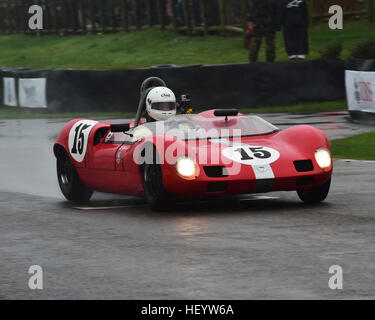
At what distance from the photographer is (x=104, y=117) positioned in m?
26.7

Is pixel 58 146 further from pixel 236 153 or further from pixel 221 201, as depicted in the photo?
pixel 236 153

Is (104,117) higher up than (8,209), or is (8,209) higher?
(8,209)

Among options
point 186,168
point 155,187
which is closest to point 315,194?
point 186,168

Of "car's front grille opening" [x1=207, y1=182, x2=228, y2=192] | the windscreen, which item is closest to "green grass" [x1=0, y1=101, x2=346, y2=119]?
the windscreen

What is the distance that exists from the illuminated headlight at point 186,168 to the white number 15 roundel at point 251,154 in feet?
1.11

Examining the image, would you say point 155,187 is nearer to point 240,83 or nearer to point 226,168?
point 226,168

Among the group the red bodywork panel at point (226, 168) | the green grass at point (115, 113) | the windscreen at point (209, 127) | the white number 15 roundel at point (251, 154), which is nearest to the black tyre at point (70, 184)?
the red bodywork panel at point (226, 168)

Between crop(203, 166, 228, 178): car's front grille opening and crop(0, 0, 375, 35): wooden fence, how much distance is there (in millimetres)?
28951

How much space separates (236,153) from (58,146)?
10.6 ft

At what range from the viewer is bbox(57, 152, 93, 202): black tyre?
11.6m

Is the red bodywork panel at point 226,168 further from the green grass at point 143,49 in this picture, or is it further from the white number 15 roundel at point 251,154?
the green grass at point 143,49

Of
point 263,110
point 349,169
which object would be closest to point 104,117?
point 263,110

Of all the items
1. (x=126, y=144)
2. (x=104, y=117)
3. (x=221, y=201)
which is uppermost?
(x=126, y=144)

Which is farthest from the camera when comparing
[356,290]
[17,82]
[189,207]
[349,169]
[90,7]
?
[90,7]
